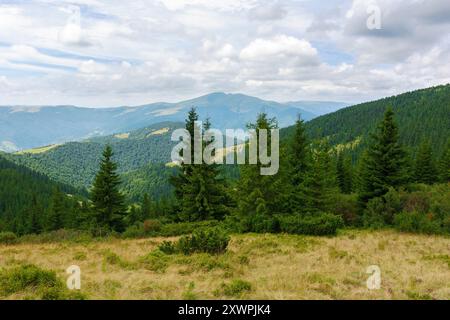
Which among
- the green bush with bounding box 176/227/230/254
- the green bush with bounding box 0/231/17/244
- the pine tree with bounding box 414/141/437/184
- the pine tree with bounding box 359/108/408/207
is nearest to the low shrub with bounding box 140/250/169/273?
the green bush with bounding box 176/227/230/254

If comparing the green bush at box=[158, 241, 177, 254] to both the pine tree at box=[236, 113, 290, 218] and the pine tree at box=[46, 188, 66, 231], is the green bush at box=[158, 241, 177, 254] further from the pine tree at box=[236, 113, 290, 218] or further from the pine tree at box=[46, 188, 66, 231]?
the pine tree at box=[46, 188, 66, 231]

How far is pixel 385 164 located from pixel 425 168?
28301mm

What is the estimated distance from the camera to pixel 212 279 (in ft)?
36.8

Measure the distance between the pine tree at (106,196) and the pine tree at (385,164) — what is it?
1168 inches

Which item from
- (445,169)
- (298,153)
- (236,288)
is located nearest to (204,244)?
(236,288)

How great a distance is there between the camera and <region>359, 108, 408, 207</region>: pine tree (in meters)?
37.1

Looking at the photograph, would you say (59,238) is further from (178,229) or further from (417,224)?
(417,224)

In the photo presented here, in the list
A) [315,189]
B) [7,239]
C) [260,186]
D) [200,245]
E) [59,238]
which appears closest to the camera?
[200,245]

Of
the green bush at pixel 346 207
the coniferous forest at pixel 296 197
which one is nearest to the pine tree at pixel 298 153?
the coniferous forest at pixel 296 197

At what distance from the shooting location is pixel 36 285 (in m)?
10.3

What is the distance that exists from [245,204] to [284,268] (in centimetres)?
1712

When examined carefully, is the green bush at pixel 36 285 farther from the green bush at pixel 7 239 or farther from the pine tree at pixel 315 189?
the pine tree at pixel 315 189
